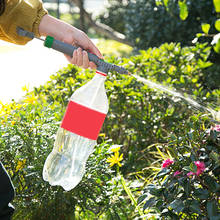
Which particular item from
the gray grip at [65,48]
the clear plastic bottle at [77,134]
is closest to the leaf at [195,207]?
the clear plastic bottle at [77,134]

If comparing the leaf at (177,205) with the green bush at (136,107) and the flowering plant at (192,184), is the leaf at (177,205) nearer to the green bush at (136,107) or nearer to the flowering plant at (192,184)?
the flowering plant at (192,184)

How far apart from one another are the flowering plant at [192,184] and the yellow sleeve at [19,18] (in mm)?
1059

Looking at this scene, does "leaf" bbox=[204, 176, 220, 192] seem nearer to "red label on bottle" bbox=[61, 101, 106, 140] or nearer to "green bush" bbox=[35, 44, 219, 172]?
"red label on bottle" bbox=[61, 101, 106, 140]

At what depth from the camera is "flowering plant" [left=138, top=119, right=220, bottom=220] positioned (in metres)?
1.74

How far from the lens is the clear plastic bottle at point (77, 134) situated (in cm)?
165

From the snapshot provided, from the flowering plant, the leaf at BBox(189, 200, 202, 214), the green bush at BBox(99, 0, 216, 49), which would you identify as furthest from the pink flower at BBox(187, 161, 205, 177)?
the green bush at BBox(99, 0, 216, 49)

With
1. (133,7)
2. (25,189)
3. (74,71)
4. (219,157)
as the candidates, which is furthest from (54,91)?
(133,7)

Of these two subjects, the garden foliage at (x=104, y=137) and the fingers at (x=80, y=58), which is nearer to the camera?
the fingers at (x=80, y=58)

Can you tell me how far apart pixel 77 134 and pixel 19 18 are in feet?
2.21

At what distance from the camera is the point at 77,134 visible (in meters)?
1.66

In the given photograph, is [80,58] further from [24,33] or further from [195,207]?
[195,207]

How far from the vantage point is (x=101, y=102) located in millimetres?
1935

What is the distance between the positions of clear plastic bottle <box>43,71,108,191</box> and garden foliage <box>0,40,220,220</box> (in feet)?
0.22

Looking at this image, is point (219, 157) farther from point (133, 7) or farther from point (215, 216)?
point (133, 7)
